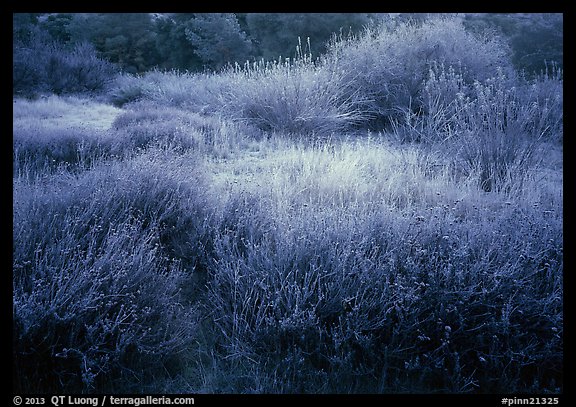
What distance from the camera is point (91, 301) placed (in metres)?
2.41

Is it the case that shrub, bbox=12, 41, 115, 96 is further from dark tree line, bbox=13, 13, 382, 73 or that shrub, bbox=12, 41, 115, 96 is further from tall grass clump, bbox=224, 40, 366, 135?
tall grass clump, bbox=224, 40, 366, 135

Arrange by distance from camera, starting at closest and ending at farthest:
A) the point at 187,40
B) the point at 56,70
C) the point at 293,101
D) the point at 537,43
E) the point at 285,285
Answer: the point at 285,285, the point at 293,101, the point at 537,43, the point at 56,70, the point at 187,40

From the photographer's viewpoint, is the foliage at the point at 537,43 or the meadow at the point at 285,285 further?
the foliage at the point at 537,43

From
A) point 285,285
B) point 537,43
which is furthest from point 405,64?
point 285,285

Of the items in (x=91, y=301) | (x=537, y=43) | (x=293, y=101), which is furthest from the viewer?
(x=537, y=43)

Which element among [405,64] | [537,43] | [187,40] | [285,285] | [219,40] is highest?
[187,40]

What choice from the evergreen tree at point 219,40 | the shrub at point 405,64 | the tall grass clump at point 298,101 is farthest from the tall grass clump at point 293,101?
the evergreen tree at point 219,40

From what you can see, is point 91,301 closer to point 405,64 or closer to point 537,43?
point 405,64

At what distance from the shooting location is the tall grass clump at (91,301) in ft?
7.80

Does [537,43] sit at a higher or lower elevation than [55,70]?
higher

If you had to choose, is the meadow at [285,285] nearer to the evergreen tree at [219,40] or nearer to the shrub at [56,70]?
the shrub at [56,70]

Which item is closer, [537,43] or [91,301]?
[91,301]

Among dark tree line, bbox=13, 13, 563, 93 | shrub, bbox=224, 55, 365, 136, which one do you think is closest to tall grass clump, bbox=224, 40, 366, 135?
shrub, bbox=224, 55, 365, 136
